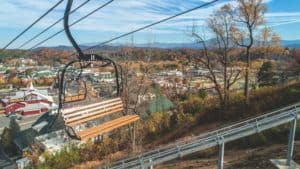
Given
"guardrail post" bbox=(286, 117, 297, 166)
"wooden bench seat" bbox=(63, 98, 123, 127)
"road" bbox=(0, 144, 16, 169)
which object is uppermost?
"wooden bench seat" bbox=(63, 98, 123, 127)

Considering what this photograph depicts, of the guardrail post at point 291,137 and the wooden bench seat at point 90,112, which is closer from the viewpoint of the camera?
the wooden bench seat at point 90,112

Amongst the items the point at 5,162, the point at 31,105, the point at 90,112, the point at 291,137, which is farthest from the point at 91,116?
the point at 31,105

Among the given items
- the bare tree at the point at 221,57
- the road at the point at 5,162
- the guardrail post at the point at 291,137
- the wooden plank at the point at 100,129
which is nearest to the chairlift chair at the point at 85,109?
the wooden plank at the point at 100,129

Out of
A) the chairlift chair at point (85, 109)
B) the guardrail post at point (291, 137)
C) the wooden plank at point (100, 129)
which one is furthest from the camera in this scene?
the guardrail post at point (291, 137)

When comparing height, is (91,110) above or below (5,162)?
above

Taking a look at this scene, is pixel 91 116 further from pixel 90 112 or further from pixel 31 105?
pixel 31 105

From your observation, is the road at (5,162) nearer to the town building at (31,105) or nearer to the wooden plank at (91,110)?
the town building at (31,105)

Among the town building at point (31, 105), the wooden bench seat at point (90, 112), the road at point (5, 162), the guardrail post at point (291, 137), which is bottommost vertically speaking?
the road at point (5, 162)

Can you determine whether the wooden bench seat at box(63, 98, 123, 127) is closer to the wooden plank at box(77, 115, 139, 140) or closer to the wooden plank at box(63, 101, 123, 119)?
the wooden plank at box(63, 101, 123, 119)

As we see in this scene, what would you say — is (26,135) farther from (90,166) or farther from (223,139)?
(223,139)

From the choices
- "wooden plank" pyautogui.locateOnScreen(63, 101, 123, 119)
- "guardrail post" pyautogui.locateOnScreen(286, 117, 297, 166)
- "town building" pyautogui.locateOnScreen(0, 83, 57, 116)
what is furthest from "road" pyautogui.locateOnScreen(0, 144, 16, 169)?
"guardrail post" pyautogui.locateOnScreen(286, 117, 297, 166)

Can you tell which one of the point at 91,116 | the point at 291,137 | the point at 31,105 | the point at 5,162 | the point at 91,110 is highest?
the point at 91,110

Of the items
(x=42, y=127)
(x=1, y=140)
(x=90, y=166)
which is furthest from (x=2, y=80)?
(x=90, y=166)
